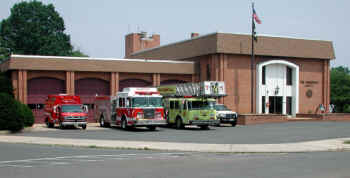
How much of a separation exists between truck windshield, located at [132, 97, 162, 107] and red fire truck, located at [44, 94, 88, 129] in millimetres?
5283

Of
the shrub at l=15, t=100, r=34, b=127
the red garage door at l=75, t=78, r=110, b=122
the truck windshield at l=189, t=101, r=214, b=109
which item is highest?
the red garage door at l=75, t=78, r=110, b=122

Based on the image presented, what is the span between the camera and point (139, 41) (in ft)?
250

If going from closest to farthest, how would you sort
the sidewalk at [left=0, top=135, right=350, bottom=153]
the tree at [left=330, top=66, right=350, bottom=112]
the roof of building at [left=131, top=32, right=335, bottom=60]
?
the sidewalk at [left=0, top=135, right=350, bottom=153] → the roof of building at [left=131, top=32, right=335, bottom=60] → the tree at [left=330, top=66, right=350, bottom=112]

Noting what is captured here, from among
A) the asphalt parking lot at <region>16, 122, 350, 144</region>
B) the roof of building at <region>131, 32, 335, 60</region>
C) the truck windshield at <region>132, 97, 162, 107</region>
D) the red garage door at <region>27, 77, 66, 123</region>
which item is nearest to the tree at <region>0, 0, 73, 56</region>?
the roof of building at <region>131, 32, 335, 60</region>

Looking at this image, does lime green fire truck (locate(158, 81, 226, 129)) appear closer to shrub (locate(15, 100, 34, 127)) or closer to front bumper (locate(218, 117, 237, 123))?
front bumper (locate(218, 117, 237, 123))

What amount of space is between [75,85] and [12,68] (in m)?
6.05

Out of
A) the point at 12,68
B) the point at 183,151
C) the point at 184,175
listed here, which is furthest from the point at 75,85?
the point at 184,175

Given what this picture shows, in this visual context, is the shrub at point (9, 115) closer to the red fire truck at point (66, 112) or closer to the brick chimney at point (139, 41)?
the red fire truck at point (66, 112)

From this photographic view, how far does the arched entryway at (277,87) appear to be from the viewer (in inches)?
1902

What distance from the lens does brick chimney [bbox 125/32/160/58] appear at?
2985 inches

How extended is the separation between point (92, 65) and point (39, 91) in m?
5.32

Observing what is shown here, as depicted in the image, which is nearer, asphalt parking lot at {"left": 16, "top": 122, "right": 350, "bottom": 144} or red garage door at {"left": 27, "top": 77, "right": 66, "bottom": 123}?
asphalt parking lot at {"left": 16, "top": 122, "right": 350, "bottom": 144}

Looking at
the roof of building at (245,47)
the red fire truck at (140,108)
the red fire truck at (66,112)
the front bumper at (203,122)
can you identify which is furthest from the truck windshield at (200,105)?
the roof of building at (245,47)

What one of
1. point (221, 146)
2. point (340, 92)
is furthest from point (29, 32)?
point (221, 146)
